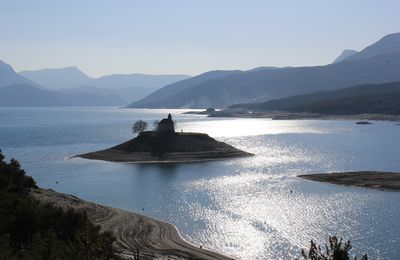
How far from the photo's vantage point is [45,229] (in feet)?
122

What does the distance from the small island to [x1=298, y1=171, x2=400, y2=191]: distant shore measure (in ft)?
118

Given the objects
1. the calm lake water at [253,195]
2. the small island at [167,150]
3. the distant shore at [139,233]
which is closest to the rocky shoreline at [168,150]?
the small island at [167,150]

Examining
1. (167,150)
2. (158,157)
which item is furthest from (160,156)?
(167,150)

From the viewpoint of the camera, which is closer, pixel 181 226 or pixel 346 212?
pixel 181 226

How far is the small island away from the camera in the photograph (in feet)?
400

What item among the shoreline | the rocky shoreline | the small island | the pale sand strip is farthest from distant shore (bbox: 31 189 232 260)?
the small island

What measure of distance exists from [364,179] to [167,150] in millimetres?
53698

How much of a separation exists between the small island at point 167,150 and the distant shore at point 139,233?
54.2 m

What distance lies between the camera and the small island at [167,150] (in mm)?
121875

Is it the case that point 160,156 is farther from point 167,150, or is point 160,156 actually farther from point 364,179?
point 364,179

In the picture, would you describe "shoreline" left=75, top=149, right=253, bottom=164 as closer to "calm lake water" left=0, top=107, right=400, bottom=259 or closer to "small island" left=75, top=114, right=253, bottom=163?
"small island" left=75, top=114, right=253, bottom=163

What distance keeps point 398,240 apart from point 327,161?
69.3m

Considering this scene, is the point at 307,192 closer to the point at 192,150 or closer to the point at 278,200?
the point at 278,200

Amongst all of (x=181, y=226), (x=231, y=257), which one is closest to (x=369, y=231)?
(x=231, y=257)
